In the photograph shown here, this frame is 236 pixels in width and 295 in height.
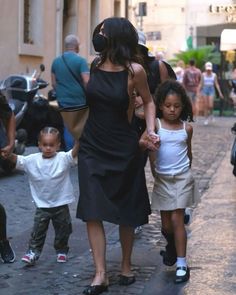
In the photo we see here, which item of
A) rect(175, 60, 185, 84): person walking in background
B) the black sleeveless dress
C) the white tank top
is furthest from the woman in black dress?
rect(175, 60, 185, 84): person walking in background

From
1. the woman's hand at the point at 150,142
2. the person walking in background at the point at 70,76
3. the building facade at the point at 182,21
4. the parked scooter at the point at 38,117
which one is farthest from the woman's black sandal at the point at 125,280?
the building facade at the point at 182,21

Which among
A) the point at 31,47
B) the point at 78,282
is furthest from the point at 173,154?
the point at 31,47

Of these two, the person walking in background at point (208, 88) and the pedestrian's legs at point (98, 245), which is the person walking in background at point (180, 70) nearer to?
the person walking in background at point (208, 88)

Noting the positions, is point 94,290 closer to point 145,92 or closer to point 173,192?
point 173,192

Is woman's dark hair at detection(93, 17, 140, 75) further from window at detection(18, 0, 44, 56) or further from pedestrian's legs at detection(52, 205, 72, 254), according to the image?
window at detection(18, 0, 44, 56)

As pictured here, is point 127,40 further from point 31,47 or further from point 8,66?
point 31,47

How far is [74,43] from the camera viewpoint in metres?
10.5

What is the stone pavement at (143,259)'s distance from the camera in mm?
5508

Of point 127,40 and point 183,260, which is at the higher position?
point 127,40

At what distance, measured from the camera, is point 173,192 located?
5684mm

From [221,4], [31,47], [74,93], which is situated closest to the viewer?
[74,93]

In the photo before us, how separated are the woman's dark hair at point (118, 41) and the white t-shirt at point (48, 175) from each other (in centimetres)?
100

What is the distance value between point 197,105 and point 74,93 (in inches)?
570

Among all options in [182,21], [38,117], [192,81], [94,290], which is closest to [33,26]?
[38,117]
